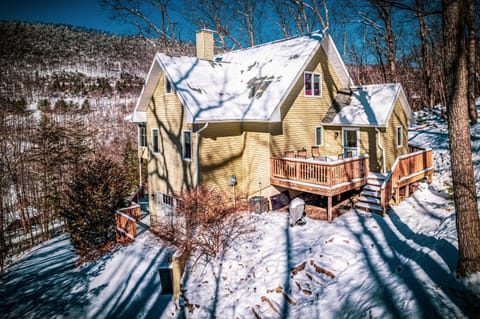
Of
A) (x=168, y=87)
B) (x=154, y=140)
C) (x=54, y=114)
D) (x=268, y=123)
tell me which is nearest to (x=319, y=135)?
(x=268, y=123)

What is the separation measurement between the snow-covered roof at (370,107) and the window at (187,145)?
6.64 metres

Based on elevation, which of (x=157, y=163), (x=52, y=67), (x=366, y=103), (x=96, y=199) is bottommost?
(x=96, y=199)

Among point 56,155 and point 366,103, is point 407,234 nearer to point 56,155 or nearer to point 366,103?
point 366,103

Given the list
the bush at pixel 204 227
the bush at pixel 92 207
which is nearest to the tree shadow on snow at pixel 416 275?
the bush at pixel 204 227

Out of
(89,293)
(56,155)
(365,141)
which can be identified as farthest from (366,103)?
(56,155)

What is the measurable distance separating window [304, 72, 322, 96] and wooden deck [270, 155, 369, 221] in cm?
417

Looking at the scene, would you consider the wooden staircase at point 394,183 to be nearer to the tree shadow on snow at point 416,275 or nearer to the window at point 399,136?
the window at point 399,136

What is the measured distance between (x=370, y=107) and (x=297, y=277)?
386 inches

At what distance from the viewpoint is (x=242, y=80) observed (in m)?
16.1

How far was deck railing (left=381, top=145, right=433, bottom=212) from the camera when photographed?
40.3 feet

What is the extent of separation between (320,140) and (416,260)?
9297mm

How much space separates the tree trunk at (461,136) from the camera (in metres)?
5.96

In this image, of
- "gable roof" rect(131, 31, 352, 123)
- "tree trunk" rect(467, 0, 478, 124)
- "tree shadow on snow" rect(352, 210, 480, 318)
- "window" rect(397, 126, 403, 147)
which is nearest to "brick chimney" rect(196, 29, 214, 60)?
"gable roof" rect(131, 31, 352, 123)

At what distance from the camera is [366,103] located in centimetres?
1562
